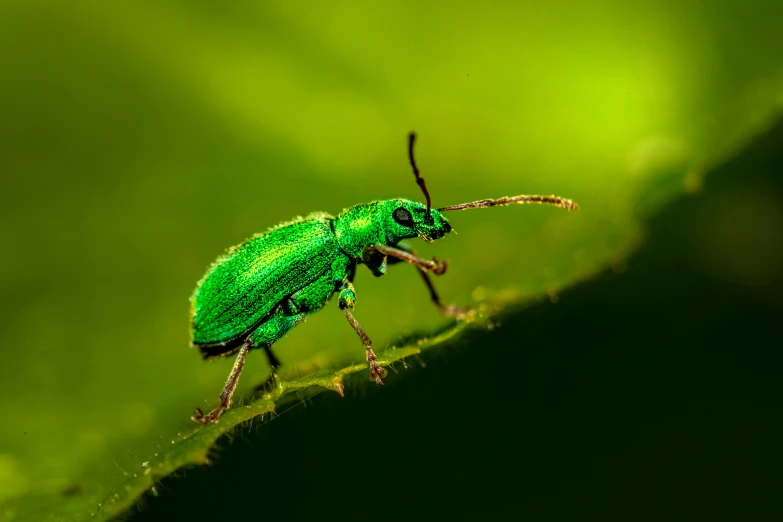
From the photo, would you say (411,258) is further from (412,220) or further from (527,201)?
(527,201)

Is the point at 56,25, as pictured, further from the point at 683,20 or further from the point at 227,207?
the point at 683,20

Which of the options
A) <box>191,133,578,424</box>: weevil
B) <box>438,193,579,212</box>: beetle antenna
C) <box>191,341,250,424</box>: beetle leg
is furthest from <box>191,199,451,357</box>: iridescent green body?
<box>438,193,579,212</box>: beetle antenna

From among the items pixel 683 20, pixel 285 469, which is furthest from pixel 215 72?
pixel 683 20

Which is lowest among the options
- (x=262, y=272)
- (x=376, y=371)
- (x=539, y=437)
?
(x=539, y=437)

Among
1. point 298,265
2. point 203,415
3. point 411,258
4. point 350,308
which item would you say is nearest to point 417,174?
point 411,258

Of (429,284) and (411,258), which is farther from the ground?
(411,258)

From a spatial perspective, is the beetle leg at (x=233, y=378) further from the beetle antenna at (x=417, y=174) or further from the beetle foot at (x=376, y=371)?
the beetle antenna at (x=417, y=174)
